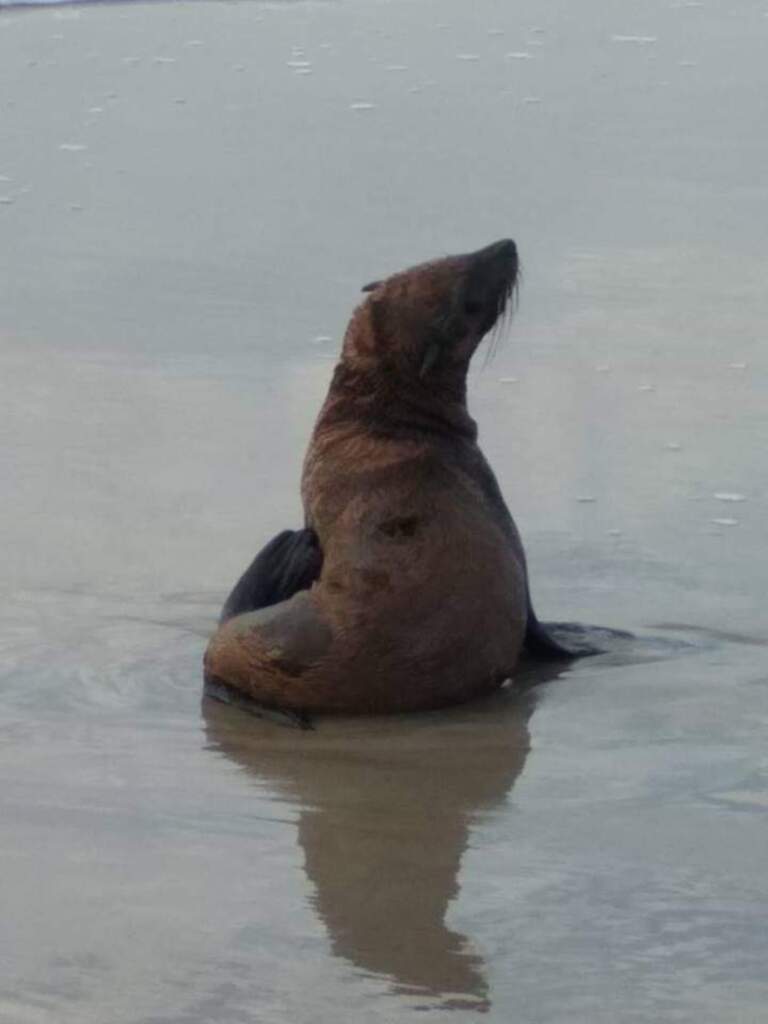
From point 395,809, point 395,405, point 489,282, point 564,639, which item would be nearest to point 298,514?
point 395,405

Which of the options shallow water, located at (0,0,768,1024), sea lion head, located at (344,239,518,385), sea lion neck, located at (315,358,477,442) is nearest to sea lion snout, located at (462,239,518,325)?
sea lion head, located at (344,239,518,385)

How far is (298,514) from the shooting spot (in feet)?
20.9

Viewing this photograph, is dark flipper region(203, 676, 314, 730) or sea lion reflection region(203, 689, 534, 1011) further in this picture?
dark flipper region(203, 676, 314, 730)

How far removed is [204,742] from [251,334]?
131 inches

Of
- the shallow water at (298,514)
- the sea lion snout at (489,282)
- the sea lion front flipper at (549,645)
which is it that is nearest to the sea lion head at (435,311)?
the sea lion snout at (489,282)

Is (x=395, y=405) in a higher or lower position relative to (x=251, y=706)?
higher

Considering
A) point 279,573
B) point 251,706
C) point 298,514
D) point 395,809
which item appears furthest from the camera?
point 298,514

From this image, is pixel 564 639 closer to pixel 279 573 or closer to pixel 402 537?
pixel 402 537

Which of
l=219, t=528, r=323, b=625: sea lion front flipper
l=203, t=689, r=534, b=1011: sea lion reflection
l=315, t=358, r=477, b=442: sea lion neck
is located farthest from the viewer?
l=315, t=358, r=477, b=442: sea lion neck

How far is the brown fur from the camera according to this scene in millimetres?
4977

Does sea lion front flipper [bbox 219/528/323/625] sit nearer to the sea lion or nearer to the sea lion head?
the sea lion

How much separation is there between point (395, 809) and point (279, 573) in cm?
101

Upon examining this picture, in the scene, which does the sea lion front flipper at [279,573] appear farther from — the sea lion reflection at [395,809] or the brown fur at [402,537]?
the sea lion reflection at [395,809]

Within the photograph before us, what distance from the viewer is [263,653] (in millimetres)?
5055
